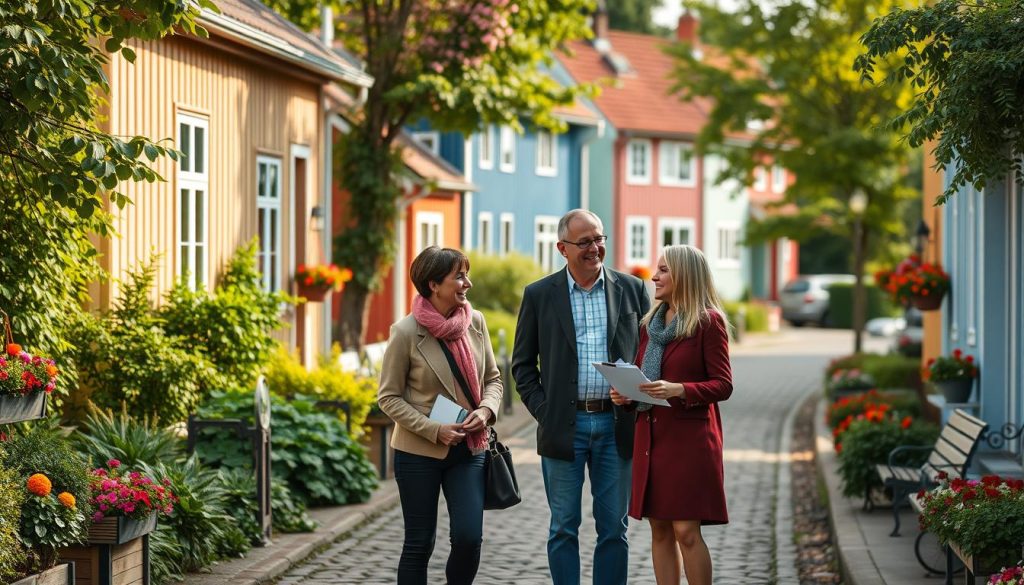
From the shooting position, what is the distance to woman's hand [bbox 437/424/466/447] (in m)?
6.84

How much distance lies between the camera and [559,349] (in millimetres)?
7180

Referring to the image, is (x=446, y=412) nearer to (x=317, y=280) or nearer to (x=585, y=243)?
(x=585, y=243)

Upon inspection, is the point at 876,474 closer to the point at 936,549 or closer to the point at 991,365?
the point at 991,365

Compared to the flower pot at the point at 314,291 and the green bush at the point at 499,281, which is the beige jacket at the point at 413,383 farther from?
the green bush at the point at 499,281

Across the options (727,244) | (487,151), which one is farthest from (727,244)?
(487,151)

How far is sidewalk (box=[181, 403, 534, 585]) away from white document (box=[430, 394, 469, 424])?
223cm

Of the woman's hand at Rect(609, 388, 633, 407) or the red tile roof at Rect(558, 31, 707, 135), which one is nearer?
the woman's hand at Rect(609, 388, 633, 407)

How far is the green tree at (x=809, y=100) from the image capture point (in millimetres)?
26094

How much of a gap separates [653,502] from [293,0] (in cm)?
1535

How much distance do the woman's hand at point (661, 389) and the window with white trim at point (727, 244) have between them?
44003mm

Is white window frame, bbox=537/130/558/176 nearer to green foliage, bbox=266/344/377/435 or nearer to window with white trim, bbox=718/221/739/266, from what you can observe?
window with white trim, bbox=718/221/739/266

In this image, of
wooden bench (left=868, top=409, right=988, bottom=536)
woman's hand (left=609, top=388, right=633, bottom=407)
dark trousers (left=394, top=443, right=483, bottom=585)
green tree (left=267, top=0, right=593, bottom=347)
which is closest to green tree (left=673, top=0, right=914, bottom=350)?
green tree (left=267, top=0, right=593, bottom=347)

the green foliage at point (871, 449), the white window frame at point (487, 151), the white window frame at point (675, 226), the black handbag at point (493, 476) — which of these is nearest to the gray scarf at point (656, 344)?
the black handbag at point (493, 476)

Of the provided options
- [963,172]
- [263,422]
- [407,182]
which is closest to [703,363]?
[963,172]
